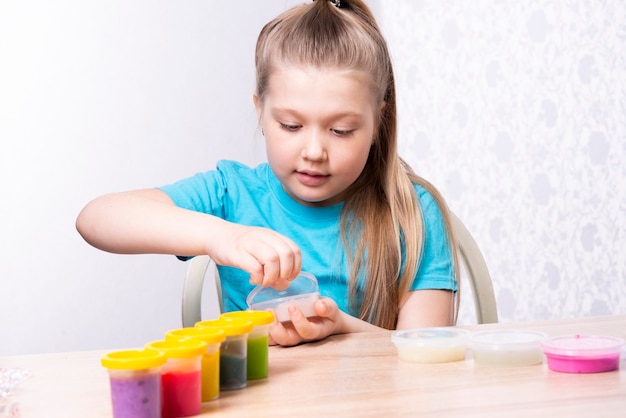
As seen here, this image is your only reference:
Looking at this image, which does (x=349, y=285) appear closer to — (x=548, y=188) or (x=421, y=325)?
(x=421, y=325)

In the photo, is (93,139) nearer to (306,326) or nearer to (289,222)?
(289,222)

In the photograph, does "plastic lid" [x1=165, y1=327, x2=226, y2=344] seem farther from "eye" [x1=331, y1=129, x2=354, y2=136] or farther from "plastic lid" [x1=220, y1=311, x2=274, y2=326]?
"eye" [x1=331, y1=129, x2=354, y2=136]

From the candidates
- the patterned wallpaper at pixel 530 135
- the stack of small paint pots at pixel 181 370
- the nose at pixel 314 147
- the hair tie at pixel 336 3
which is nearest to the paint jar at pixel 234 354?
the stack of small paint pots at pixel 181 370

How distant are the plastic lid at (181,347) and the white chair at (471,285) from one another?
66 centimetres

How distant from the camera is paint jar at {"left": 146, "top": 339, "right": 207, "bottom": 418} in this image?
65 centimetres

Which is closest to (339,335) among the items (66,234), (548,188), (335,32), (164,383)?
(164,383)

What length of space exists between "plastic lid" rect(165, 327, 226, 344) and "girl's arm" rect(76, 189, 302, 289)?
0.56ft

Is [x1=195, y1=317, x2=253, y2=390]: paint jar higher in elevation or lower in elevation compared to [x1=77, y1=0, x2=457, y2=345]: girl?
lower

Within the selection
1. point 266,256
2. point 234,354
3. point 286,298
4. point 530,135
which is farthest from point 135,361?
point 530,135

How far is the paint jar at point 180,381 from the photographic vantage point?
2.14 feet

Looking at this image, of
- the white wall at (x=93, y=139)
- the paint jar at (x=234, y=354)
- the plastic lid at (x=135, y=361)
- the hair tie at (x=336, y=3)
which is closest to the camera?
the plastic lid at (x=135, y=361)

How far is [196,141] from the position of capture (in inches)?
107

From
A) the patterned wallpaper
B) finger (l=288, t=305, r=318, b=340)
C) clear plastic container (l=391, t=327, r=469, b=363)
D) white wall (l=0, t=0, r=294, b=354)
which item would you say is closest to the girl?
Answer: finger (l=288, t=305, r=318, b=340)

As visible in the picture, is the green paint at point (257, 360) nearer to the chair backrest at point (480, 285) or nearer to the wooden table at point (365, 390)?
the wooden table at point (365, 390)
